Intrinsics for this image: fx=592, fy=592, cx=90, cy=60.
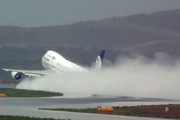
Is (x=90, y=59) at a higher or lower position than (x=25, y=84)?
higher

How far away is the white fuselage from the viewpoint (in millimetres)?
104994

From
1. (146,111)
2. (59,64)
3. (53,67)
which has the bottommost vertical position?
(146,111)

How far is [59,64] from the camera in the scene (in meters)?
110

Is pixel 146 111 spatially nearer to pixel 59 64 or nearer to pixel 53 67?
pixel 59 64

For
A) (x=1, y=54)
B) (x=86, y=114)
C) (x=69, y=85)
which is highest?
(x=1, y=54)

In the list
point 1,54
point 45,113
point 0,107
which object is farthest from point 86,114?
point 1,54

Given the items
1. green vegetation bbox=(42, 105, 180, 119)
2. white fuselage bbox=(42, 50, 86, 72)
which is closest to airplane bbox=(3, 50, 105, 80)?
white fuselage bbox=(42, 50, 86, 72)

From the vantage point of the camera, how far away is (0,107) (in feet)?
183

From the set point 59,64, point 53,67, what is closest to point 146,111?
point 59,64

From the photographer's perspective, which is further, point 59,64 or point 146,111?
point 59,64

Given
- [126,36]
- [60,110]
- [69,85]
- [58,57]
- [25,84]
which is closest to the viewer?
[60,110]

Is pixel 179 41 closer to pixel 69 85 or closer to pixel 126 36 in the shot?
pixel 69 85

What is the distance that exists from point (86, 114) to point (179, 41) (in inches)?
2438

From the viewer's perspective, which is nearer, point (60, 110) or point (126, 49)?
point (60, 110)
